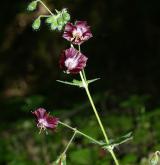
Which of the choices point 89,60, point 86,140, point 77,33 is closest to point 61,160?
point 77,33

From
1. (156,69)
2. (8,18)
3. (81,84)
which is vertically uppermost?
(8,18)

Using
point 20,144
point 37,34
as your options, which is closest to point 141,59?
point 37,34

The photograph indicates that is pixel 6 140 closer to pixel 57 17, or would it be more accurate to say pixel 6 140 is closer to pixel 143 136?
pixel 143 136

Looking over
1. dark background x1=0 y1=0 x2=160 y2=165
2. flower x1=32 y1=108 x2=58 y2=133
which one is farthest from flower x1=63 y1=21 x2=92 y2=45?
dark background x1=0 y1=0 x2=160 y2=165

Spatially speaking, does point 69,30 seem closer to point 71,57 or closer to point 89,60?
point 71,57

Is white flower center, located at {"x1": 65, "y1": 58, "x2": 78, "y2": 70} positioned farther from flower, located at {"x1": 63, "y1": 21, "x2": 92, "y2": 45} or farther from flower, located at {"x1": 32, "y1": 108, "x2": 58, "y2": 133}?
flower, located at {"x1": 32, "y1": 108, "x2": 58, "y2": 133}
